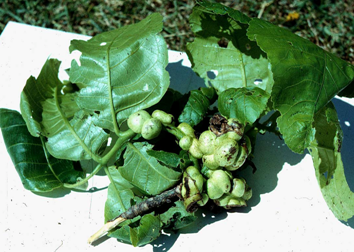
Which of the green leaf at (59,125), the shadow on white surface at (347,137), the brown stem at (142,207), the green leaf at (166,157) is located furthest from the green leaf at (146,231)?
the shadow on white surface at (347,137)

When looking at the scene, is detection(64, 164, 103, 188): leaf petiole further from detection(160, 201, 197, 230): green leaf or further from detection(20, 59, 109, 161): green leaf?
detection(160, 201, 197, 230): green leaf

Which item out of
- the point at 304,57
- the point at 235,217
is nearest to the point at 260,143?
the point at 235,217

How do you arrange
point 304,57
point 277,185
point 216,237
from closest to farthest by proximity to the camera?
point 304,57, point 216,237, point 277,185

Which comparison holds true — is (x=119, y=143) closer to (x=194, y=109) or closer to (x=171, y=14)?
(x=194, y=109)

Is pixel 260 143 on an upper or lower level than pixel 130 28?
lower

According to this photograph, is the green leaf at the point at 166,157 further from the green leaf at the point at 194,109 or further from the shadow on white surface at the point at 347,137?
the shadow on white surface at the point at 347,137

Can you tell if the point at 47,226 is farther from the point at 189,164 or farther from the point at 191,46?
the point at 191,46

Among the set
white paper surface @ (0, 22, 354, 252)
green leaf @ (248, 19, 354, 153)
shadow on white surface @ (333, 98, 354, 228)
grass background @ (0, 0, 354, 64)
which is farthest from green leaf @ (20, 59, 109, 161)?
grass background @ (0, 0, 354, 64)

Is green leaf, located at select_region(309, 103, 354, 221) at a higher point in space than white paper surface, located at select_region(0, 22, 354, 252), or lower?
higher
